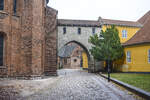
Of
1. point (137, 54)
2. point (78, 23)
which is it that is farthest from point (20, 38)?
point (137, 54)

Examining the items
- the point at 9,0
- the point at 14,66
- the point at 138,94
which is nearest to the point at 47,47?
the point at 14,66

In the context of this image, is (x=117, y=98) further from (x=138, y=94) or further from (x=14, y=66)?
(x=14, y=66)

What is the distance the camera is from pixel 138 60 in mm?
20547

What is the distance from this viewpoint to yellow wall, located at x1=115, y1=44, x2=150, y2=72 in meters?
19.5

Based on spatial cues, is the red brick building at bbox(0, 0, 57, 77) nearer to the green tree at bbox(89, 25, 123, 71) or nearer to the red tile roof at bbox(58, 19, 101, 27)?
the green tree at bbox(89, 25, 123, 71)

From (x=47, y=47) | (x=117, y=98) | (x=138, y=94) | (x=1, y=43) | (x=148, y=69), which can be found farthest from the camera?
(x=148, y=69)

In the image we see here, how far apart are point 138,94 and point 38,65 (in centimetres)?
927

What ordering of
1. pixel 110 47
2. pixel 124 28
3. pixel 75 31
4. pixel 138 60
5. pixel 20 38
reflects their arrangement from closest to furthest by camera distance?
pixel 20 38, pixel 138 60, pixel 110 47, pixel 75 31, pixel 124 28

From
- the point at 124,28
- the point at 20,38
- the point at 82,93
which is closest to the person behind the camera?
the point at 82,93

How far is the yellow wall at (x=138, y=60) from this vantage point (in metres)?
19.5

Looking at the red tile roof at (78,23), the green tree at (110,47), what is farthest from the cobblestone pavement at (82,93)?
the red tile roof at (78,23)

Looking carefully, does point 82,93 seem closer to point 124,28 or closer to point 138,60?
point 138,60

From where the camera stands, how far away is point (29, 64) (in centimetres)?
1402

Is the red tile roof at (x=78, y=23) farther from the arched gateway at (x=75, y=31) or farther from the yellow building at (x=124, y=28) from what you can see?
the yellow building at (x=124, y=28)
